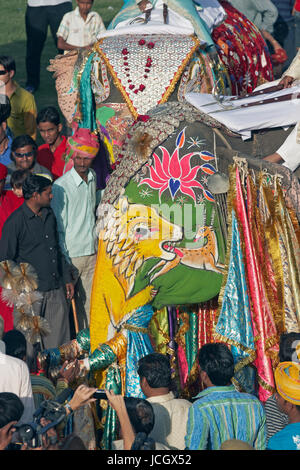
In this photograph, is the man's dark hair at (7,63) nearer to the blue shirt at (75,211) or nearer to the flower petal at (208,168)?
the blue shirt at (75,211)

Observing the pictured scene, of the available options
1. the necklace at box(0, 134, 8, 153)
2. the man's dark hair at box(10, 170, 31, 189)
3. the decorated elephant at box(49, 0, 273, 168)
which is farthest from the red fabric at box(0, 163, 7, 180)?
the necklace at box(0, 134, 8, 153)

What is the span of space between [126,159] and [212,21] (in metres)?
2.99

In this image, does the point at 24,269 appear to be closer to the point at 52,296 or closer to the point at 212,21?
the point at 52,296

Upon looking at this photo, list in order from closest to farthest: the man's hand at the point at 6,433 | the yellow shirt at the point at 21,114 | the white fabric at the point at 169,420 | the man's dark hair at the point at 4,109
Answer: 1. the man's hand at the point at 6,433
2. the white fabric at the point at 169,420
3. the man's dark hair at the point at 4,109
4. the yellow shirt at the point at 21,114

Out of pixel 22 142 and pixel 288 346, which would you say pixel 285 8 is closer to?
pixel 22 142

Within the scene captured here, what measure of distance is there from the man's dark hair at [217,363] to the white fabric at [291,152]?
1.46 meters

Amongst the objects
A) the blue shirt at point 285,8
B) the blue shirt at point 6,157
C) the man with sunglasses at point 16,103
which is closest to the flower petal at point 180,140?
the blue shirt at point 6,157

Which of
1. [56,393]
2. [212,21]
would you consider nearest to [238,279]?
[56,393]

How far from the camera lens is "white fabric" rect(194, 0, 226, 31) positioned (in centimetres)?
859

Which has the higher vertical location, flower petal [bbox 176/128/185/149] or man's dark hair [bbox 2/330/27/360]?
flower petal [bbox 176/128/185/149]

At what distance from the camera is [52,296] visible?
745cm

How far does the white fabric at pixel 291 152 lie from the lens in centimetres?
645

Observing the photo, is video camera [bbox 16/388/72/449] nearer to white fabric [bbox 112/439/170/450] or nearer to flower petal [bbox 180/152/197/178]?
white fabric [bbox 112/439/170/450]

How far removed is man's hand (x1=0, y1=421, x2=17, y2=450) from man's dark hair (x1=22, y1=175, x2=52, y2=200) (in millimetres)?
2585
